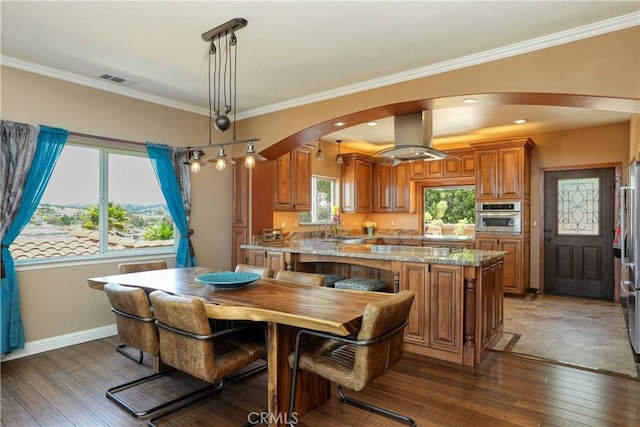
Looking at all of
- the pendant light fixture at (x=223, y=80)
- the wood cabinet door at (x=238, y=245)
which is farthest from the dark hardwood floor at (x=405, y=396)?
the wood cabinet door at (x=238, y=245)

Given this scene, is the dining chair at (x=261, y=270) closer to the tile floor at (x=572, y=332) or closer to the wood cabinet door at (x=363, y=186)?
the tile floor at (x=572, y=332)

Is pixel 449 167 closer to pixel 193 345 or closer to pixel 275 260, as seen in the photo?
pixel 275 260

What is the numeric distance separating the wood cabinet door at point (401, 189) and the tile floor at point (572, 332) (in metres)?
2.70

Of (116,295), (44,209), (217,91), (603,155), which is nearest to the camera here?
A: (116,295)

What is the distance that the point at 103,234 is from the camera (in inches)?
166

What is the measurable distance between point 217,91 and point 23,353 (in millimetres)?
3357

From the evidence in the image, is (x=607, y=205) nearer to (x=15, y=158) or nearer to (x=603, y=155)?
(x=603, y=155)

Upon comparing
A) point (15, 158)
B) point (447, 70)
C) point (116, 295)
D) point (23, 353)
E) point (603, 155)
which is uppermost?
point (447, 70)

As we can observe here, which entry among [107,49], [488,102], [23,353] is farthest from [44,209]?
[488,102]

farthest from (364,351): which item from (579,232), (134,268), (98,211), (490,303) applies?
(579,232)

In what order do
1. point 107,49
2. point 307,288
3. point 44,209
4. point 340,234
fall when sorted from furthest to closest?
point 340,234, point 44,209, point 107,49, point 307,288

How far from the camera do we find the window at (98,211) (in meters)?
3.78

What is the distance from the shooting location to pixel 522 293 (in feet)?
19.9

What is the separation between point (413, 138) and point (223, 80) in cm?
220
